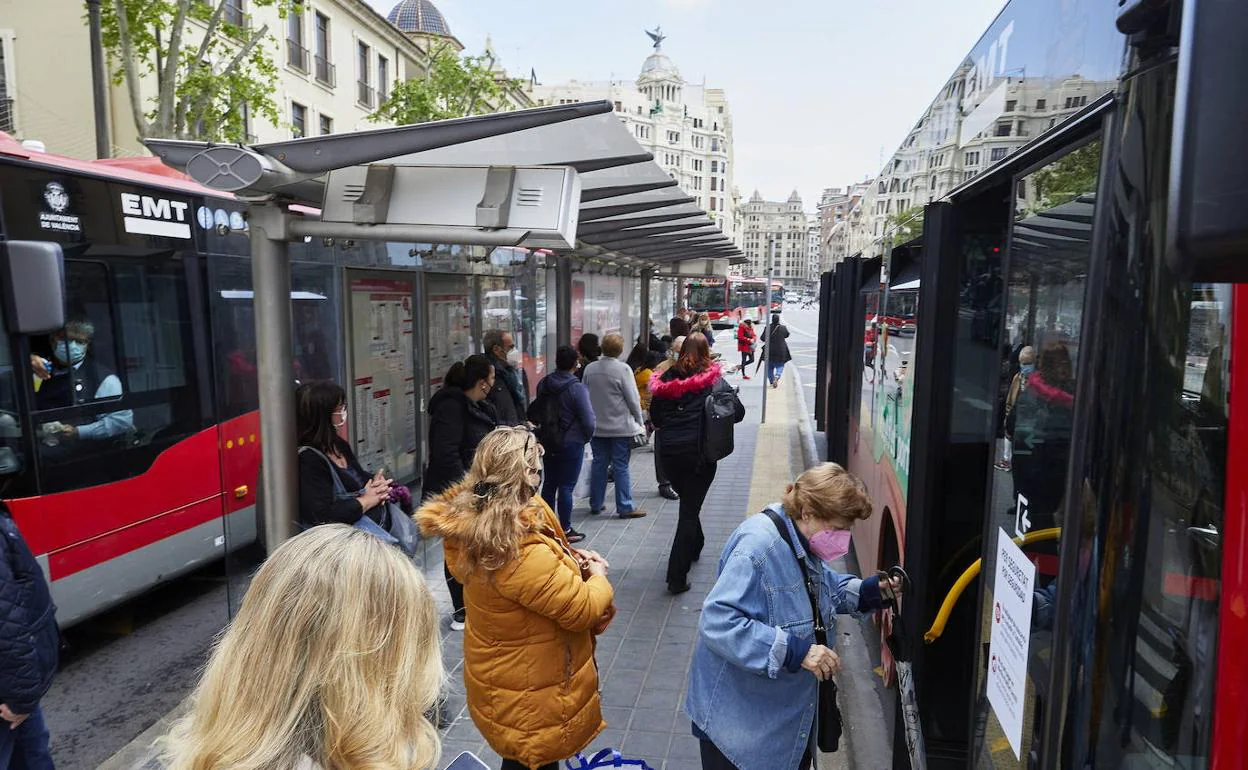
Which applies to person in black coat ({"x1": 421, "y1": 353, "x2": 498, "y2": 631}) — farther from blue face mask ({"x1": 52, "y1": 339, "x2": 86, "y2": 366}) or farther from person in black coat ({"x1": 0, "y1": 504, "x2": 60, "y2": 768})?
person in black coat ({"x1": 0, "y1": 504, "x2": 60, "y2": 768})

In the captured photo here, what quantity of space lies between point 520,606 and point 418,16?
177 feet

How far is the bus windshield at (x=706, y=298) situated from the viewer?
4405cm

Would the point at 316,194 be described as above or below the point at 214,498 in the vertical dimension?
above

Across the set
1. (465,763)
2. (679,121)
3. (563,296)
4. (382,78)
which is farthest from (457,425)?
(679,121)

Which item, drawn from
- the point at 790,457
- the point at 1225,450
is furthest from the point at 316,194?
the point at 790,457

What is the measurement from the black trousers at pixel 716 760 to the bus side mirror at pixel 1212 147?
2.36 metres

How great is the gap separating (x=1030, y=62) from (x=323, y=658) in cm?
193

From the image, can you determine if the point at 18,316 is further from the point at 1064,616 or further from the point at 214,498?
the point at 1064,616

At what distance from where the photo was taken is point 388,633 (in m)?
1.50

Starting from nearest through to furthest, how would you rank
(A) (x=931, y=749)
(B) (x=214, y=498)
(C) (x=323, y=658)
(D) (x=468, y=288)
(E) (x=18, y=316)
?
(C) (x=323, y=658)
(A) (x=931, y=749)
(E) (x=18, y=316)
(B) (x=214, y=498)
(D) (x=468, y=288)

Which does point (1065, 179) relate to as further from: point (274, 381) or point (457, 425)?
point (457, 425)

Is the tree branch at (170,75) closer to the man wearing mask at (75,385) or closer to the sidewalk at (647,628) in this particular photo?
the sidewalk at (647,628)

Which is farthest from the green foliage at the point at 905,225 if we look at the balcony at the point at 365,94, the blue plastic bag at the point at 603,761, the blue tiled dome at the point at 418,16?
the blue tiled dome at the point at 418,16

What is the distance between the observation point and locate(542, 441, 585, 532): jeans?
6935mm
